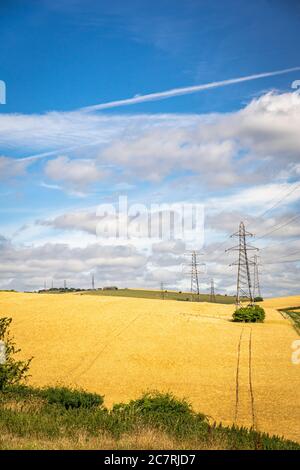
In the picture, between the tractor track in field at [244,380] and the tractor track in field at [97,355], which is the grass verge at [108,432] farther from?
the tractor track in field at [97,355]

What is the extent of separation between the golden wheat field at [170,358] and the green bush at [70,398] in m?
4.66

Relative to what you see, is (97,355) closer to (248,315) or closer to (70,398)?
(70,398)

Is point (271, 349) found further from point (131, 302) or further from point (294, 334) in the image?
point (131, 302)

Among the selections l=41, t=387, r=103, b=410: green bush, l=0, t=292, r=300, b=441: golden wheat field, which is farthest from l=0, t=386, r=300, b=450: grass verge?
l=0, t=292, r=300, b=441: golden wheat field

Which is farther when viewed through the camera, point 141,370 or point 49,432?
point 141,370

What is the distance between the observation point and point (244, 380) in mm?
35531

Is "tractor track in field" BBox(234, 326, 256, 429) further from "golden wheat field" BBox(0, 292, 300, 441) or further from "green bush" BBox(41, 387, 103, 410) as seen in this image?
"green bush" BBox(41, 387, 103, 410)

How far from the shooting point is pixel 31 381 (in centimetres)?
3419

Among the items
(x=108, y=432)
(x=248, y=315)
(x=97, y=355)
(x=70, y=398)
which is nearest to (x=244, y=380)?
(x=97, y=355)

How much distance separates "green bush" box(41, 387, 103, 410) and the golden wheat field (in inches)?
183

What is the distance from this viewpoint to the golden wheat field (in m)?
28.9
